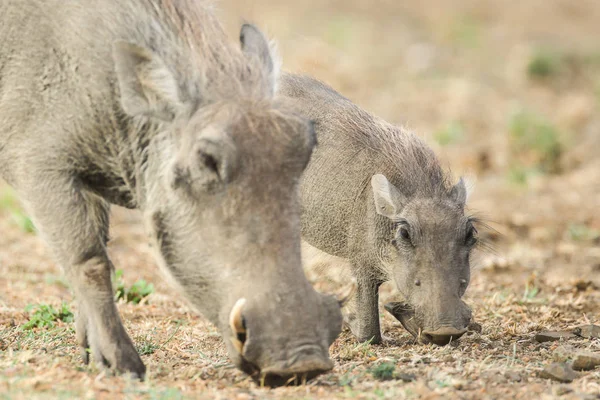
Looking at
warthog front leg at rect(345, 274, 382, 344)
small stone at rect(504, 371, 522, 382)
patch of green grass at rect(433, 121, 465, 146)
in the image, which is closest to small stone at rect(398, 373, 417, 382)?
small stone at rect(504, 371, 522, 382)

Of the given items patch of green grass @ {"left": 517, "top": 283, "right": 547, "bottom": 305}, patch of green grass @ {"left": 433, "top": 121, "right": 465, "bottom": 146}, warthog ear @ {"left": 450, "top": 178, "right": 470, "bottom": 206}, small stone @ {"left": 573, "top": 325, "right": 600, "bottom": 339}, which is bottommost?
small stone @ {"left": 573, "top": 325, "right": 600, "bottom": 339}

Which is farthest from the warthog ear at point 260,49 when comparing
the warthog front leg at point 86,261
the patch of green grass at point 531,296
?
the patch of green grass at point 531,296

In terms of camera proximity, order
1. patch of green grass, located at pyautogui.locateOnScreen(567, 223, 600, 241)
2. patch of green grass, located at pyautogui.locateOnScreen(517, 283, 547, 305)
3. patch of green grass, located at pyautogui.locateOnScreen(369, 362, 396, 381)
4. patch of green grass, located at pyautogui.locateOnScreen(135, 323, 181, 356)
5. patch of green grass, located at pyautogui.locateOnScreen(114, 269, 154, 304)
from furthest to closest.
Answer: patch of green grass, located at pyautogui.locateOnScreen(567, 223, 600, 241)
patch of green grass, located at pyautogui.locateOnScreen(517, 283, 547, 305)
patch of green grass, located at pyautogui.locateOnScreen(114, 269, 154, 304)
patch of green grass, located at pyautogui.locateOnScreen(135, 323, 181, 356)
patch of green grass, located at pyautogui.locateOnScreen(369, 362, 396, 381)

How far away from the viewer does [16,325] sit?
5719 mm

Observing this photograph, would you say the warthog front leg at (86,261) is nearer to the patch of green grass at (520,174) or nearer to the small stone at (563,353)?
the small stone at (563,353)

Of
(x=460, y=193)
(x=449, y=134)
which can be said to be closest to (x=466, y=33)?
(x=449, y=134)

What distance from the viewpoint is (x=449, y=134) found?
1234 cm

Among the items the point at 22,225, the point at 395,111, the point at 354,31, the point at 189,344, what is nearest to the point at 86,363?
the point at 189,344

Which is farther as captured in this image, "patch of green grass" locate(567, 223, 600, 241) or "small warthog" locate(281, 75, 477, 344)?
"patch of green grass" locate(567, 223, 600, 241)

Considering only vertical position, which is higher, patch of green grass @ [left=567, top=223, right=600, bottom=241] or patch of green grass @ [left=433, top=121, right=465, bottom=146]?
patch of green grass @ [left=433, top=121, right=465, bottom=146]

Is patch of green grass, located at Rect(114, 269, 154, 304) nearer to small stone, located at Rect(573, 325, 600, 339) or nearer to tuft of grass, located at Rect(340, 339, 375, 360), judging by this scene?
tuft of grass, located at Rect(340, 339, 375, 360)

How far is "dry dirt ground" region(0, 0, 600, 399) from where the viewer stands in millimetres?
4512

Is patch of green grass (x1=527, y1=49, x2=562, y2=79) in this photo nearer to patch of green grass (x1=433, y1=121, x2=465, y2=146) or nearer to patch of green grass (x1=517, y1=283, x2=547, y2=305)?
patch of green grass (x1=433, y1=121, x2=465, y2=146)

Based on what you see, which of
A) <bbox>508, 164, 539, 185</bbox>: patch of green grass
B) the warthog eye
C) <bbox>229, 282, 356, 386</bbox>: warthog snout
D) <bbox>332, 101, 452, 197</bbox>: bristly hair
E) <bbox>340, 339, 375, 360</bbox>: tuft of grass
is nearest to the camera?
<bbox>229, 282, 356, 386</bbox>: warthog snout
